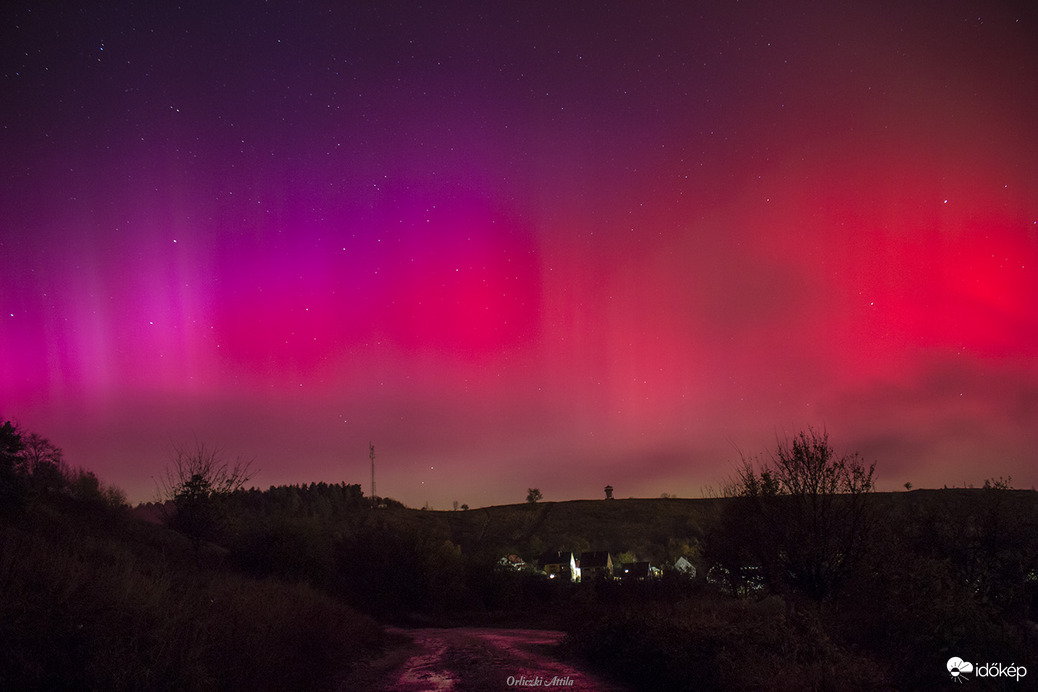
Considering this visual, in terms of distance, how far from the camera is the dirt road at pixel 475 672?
1498 centimetres

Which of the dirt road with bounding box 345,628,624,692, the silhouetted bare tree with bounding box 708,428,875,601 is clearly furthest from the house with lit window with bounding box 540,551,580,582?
the silhouetted bare tree with bounding box 708,428,875,601

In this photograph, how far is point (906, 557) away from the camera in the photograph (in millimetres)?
17281

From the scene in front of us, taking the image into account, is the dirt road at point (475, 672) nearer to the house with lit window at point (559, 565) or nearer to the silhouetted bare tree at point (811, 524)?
the silhouetted bare tree at point (811, 524)

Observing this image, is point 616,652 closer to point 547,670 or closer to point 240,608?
point 547,670

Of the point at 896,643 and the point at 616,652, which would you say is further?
the point at 616,652

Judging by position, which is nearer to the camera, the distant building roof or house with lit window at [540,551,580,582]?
house with lit window at [540,551,580,582]

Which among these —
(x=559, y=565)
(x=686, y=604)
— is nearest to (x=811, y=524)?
(x=686, y=604)

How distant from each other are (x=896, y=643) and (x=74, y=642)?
1496 centimetres

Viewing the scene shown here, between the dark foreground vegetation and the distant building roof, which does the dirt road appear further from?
the distant building roof

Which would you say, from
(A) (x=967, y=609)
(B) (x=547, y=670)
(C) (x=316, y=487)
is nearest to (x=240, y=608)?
(B) (x=547, y=670)

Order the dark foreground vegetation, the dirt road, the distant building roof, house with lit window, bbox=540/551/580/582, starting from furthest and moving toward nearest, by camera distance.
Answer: the distant building roof, house with lit window, bbox=540/551/580/582, the dirt road, the dark foreground vegetation

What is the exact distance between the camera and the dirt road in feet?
49.2

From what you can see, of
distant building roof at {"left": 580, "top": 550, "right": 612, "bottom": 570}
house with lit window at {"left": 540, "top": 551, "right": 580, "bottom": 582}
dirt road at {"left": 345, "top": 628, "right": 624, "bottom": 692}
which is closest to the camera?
dirt road at {"left": 345, "top": 628, "right": 624, "bottom": 692}

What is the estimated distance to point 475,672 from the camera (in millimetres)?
17375
